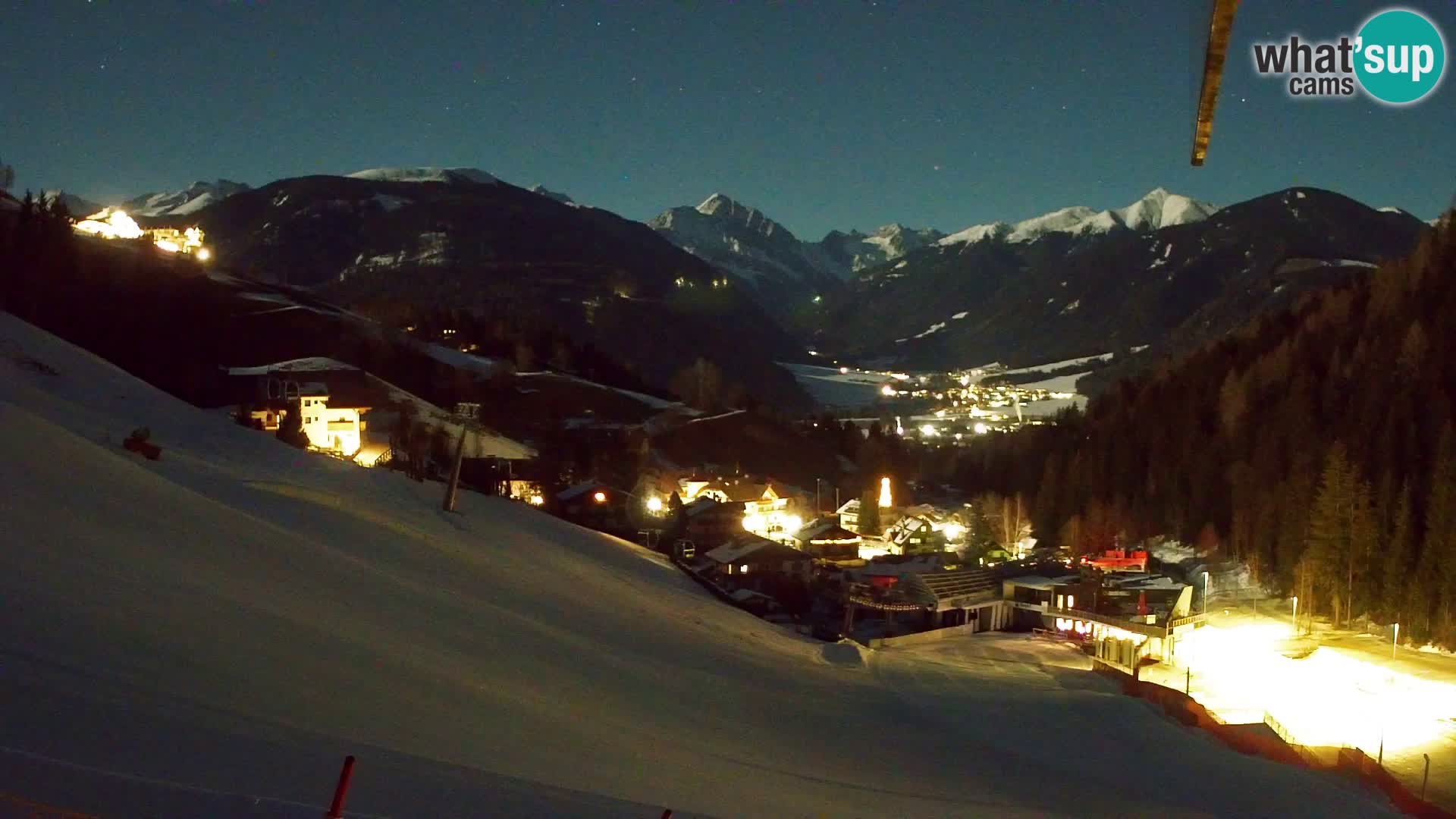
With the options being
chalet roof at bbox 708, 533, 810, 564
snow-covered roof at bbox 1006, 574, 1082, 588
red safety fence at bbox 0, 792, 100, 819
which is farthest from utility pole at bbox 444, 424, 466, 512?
snow-covered roof at bbox 1006, 574, 1082, 588

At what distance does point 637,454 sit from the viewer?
6775 centimetres

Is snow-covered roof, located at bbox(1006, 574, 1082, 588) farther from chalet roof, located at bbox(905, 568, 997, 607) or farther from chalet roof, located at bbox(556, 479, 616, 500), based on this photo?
chalet roof, located at bbox(556, 479, 616, 500)

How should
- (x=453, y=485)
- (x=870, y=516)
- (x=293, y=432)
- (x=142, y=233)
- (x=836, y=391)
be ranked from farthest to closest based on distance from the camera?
(x=836, y=391) < (x=142, y=233) < (x=870, y=516) < (x=293, y=432) < (x=453, y=485)

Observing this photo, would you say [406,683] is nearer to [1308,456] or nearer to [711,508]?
[711,508]

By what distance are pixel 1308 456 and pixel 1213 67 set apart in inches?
1587

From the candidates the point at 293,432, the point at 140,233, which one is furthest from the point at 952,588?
the point at 140,233

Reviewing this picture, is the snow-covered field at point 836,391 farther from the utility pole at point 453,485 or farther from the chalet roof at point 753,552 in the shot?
the utility pole at point 453,485

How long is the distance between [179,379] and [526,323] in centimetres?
7306

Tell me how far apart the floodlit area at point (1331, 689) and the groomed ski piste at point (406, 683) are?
4.43 m

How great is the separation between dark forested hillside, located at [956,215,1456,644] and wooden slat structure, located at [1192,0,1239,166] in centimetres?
2857

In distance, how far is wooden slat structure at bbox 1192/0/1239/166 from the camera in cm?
978

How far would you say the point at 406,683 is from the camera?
8.11 m

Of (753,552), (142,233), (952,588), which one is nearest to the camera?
(952,588)

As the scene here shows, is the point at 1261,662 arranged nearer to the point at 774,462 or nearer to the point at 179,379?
the point at 179,379
